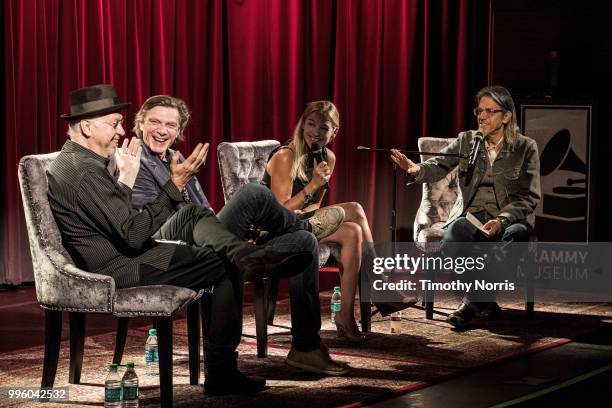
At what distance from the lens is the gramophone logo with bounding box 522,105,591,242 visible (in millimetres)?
6586

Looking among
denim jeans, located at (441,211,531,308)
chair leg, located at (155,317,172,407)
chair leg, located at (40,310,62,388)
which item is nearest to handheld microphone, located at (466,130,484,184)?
denim jeans, located at (441,211,531,308)

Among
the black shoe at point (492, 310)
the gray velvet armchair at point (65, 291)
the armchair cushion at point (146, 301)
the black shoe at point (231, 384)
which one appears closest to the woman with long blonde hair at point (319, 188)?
the black shoe at point (492, 310)

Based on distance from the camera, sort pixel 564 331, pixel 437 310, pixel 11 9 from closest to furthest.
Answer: pixel 564 331, pixel 437 310, pixel 11 9

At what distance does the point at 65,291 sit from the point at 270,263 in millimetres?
745

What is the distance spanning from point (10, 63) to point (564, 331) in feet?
11.6

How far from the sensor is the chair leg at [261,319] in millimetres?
4418

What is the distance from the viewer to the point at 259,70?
289 inches

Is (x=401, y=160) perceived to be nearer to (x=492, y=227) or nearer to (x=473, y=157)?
(x=473, y=157)

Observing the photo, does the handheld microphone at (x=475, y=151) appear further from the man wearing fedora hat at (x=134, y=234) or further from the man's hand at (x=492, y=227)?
the man wearing fedora hat at (x=134, y=234)

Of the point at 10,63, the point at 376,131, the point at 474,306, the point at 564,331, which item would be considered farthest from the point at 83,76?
the point at 564,331

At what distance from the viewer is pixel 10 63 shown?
6.16 metres

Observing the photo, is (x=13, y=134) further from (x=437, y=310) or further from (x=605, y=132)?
(x=605, y=132)

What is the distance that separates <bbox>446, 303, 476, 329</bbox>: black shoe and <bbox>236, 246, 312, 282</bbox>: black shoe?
1.36 m

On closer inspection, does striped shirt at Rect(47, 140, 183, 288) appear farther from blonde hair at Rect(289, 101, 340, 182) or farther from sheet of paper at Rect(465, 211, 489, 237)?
sheet of paper at Rect(465, 211, 489, 237)
